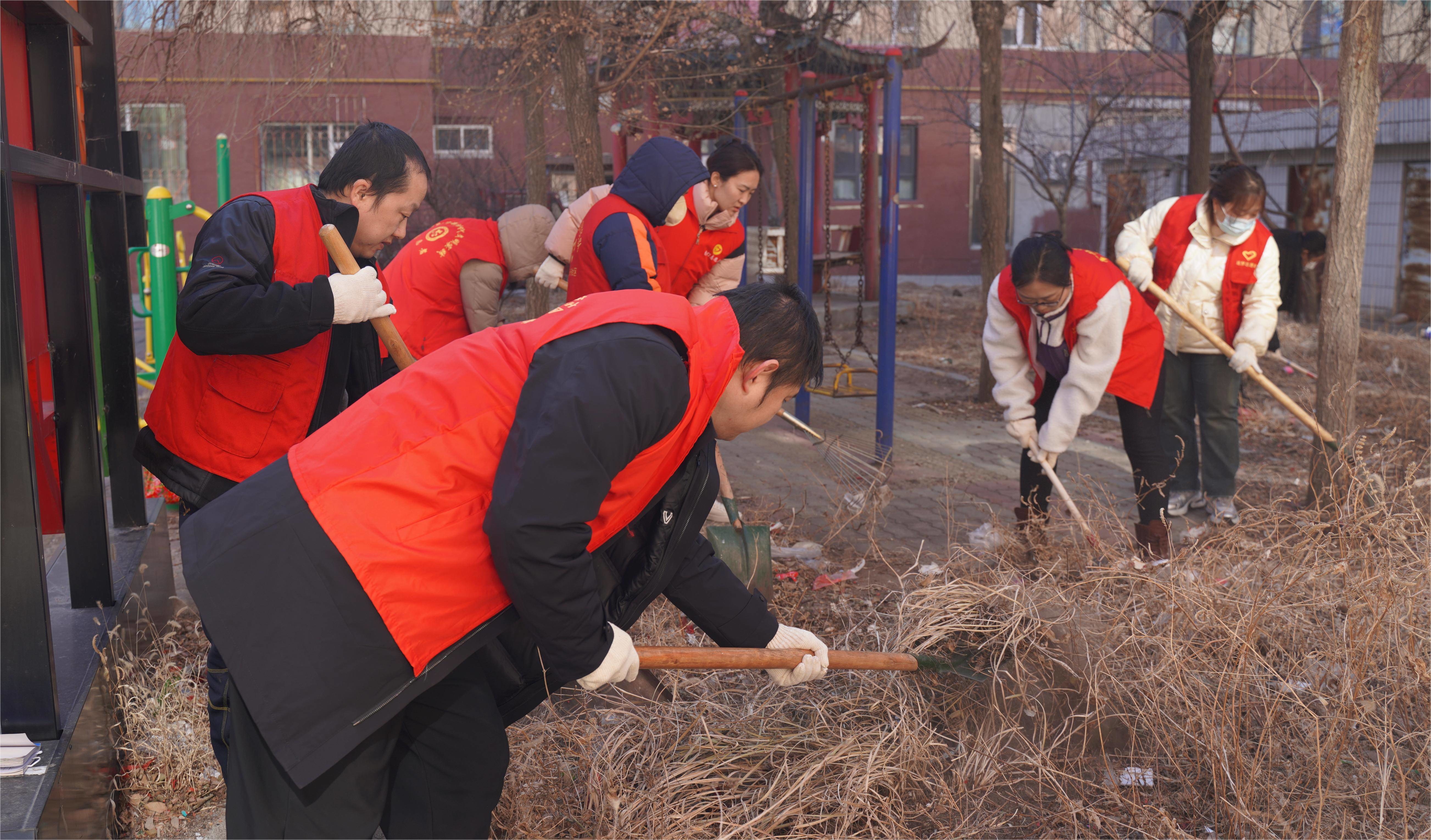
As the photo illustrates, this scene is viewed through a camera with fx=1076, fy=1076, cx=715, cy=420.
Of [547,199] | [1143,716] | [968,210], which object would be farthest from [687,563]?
[968,210]

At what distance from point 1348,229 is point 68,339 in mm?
5018

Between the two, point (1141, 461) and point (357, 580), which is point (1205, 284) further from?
point (357, 580)

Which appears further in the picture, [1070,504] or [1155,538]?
[1155,538]

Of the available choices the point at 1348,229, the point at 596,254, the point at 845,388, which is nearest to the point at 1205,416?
the point at 1348,229

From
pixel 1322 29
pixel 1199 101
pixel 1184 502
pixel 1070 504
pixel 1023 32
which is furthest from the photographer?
pixel 1023 32

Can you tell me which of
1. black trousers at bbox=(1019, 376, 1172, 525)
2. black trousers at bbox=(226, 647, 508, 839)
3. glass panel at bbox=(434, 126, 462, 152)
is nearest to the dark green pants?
black trousers at bbox=(1019, 376, 1172, 525)

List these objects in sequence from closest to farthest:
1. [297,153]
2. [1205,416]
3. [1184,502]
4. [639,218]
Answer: [639,218], [1205,416], [1184,502], [297,153]

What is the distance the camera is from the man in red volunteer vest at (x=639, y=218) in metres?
4.07

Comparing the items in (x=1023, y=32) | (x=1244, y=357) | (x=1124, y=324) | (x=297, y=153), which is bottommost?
(x=1244, y=357)

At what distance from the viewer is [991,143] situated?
7.68 meters

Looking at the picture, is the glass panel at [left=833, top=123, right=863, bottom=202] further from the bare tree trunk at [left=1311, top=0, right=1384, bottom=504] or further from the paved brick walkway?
the bare tree trunk at [left=1311, top=0, right=1384, bottom=504]

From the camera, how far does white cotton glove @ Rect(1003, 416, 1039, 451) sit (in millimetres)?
4332

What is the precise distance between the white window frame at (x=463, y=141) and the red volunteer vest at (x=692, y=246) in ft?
44.4

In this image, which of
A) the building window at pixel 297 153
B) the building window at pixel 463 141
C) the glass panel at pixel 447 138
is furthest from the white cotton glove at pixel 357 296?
the glass panel at pixel 447 138
